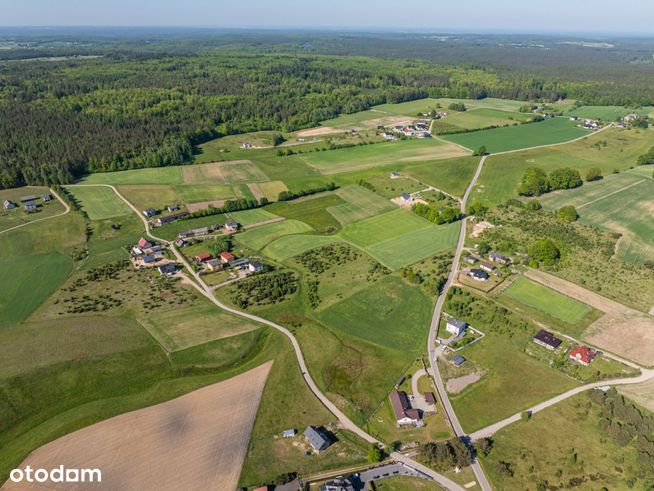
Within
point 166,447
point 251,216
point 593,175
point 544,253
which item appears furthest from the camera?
point 593,175

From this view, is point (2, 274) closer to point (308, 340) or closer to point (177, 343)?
point (177, 343)

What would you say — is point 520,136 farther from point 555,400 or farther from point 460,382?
point 460,382

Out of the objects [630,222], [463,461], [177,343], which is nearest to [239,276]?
[177,343]

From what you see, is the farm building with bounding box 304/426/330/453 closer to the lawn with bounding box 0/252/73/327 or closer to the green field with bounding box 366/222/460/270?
the green field with bounding box 366/222/460/270

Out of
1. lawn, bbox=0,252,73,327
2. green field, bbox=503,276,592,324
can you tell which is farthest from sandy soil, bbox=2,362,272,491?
green field, bbox=503,276,592,324

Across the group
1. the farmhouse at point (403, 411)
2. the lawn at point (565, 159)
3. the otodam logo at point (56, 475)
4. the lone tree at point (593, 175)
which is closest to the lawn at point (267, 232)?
the farmhouse at point (403, 411)

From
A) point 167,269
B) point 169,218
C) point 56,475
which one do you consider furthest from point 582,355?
point 169,218
